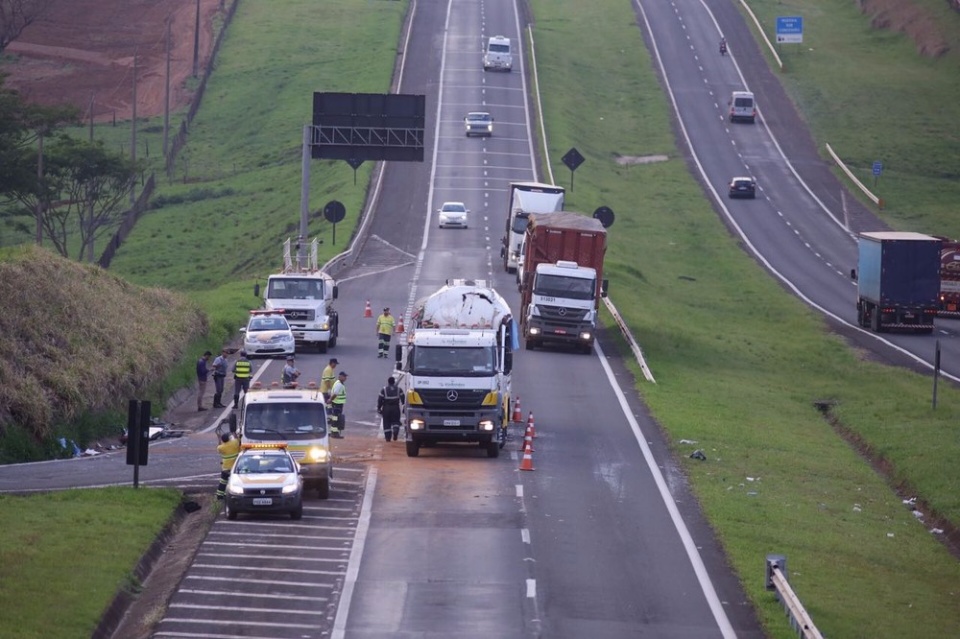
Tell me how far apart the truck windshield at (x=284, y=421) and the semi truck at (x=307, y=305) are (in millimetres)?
18011

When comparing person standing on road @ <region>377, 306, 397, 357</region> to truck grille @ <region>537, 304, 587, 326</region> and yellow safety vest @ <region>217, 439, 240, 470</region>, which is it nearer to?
truck grille @ <region>537, 304, 587, 326</region>

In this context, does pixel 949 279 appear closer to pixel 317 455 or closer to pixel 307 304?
pixel 307 304

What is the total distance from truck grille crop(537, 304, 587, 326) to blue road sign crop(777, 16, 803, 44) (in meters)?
76.7

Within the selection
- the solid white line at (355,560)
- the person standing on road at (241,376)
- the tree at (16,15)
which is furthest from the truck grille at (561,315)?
the tree at (16,15)

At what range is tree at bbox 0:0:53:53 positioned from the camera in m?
131

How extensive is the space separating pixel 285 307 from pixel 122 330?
8.06 metres

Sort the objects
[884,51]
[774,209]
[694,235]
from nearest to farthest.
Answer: [694,235] → [774,209] → [884,51]

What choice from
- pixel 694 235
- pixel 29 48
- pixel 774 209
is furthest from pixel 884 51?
pixel 29 48

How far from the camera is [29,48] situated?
130750 millimetres

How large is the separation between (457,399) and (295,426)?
4.34m

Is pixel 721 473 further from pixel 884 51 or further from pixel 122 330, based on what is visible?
pixel 884 51

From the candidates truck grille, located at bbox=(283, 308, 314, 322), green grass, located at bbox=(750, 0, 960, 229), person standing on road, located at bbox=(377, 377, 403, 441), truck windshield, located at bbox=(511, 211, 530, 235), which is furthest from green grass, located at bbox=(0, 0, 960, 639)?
person standing on road, located at bbox=(377, 377, 403, 441)

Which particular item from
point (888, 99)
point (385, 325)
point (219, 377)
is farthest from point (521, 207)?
point (888, 99)

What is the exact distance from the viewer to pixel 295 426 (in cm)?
2964
